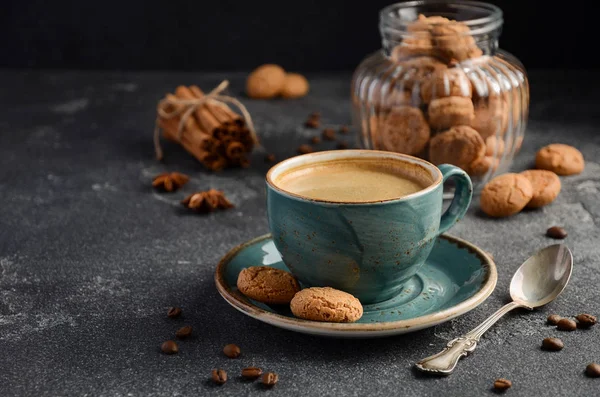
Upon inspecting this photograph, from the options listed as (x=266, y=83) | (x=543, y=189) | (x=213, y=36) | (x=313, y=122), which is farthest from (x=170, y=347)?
(x=213, y=36)

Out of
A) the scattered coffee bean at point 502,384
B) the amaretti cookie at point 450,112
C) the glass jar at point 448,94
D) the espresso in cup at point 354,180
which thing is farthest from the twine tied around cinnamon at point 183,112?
the scattered coffee bean at point 502,384

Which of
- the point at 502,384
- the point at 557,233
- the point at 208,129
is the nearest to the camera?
the point at 502,384

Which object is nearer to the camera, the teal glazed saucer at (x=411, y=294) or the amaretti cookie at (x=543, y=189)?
the teal glazed saucer at (x=411, y=294)

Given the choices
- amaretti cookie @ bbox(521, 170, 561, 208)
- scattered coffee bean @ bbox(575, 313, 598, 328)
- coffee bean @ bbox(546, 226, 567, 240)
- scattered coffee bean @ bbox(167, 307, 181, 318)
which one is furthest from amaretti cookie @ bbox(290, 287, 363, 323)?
amaretti cookie @ bbox(521, 170, 561, 208)

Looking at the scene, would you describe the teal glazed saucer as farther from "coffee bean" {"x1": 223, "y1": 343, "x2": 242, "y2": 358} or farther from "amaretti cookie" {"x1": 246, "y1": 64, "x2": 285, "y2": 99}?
"amaretti cookie" {"x1": 246, "y1": 64, "x2": 285, "y2": 99}

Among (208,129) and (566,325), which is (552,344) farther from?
(208,129)

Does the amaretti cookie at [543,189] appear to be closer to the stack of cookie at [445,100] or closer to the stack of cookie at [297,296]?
the stack of cookie at [445,100]
